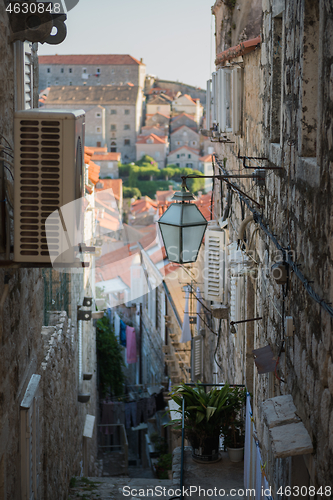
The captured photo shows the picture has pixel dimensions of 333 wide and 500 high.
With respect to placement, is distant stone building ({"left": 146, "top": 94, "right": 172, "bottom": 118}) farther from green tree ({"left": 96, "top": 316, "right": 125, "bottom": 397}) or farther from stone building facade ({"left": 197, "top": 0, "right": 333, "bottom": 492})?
stone building facade ({"left": 197, "top": 0, "right": 333, "bottom": 492})

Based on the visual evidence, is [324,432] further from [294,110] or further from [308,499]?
[294,110]

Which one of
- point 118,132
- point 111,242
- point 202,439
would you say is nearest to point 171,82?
point 118,132

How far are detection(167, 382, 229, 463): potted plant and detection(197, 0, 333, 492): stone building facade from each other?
442 millimetres

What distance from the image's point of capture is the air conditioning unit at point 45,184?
142 inches

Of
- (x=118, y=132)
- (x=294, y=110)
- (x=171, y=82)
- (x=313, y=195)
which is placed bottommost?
(x=313, y=195)

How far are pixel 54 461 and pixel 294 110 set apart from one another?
5094 millimetres

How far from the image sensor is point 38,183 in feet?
12.0

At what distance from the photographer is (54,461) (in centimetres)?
715

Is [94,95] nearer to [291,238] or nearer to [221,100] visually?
[221,100]

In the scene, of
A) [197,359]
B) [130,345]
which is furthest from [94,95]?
[197,359]

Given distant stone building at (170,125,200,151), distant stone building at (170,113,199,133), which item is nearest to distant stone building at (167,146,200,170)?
distant stone building at (170,125,200,151)

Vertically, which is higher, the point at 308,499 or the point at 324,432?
the point at 324,432

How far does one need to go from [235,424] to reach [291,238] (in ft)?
12.8

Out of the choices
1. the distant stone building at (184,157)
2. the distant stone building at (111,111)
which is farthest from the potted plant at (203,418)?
the distant stone building at (111,111)
